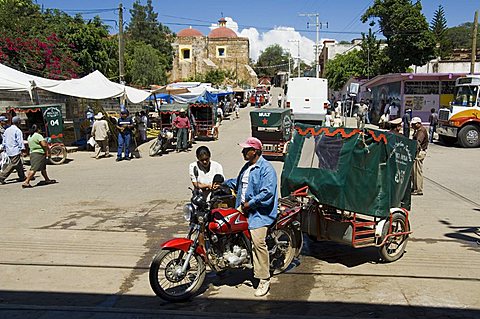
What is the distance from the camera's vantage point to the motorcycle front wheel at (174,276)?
4.75m

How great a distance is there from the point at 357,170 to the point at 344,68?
160ft

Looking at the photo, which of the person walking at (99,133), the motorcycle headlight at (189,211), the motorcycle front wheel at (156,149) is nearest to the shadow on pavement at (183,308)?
the motorcycle headlight at (189,211)

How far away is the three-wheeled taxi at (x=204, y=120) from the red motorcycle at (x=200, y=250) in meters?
18.4

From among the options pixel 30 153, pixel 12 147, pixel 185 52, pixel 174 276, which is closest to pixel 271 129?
pixel 30 153

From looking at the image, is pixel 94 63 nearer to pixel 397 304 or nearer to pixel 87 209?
pixel 87 209

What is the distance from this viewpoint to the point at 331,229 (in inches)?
239

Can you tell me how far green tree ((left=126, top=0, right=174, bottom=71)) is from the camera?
76.5 meters

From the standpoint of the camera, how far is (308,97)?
934 inches

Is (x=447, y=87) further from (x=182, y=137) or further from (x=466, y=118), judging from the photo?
(x=182, y=137)

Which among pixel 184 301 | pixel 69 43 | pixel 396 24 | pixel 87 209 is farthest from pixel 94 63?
pixel 184 301

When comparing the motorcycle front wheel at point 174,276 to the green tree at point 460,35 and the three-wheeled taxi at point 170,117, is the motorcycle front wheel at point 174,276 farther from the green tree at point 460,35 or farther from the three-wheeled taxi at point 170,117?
the green tree at point 460,35

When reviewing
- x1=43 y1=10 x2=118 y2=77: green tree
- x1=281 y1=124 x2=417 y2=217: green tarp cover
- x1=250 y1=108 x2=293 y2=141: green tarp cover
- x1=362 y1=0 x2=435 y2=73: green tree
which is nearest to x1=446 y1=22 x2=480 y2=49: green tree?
x1=362 y1=0 x2=435 y2=73: green tree

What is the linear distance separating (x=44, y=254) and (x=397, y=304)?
15.1ft

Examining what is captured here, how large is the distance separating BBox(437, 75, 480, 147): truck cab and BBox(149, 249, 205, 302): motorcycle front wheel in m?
18.6
